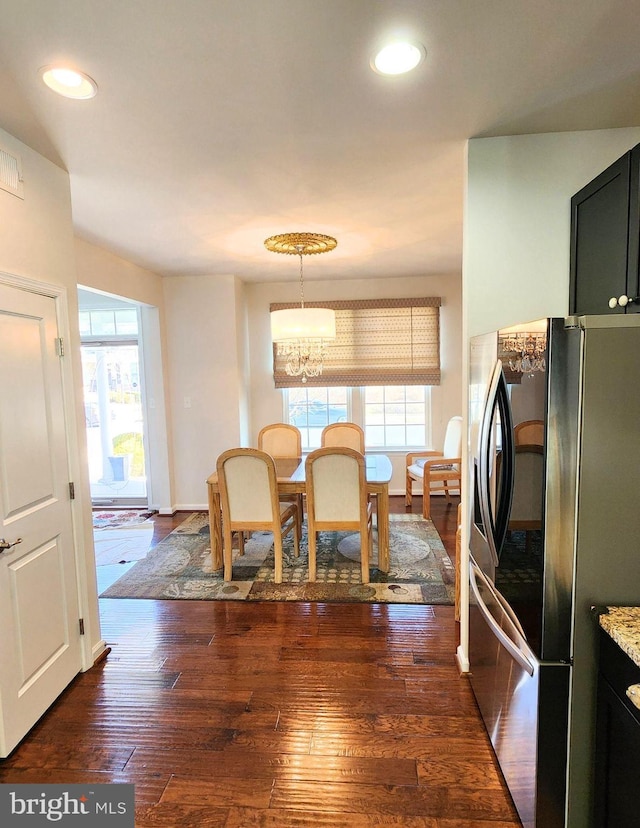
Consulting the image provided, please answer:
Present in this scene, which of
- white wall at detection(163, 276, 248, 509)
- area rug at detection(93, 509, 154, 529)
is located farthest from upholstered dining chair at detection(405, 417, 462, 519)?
area rug at detection(93, 509, 154, 529)

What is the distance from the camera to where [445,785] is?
65.4 inches

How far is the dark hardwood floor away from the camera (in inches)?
63.1

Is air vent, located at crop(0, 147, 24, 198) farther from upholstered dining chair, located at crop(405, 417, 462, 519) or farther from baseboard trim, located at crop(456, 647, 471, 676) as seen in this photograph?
upholstered dining chair, located at crop(405, 417, 462, 519)

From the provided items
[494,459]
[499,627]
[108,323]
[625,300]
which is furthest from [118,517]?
[625,300]

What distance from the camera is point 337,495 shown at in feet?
10.8

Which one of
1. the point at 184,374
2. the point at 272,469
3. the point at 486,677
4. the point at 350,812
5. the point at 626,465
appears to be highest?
the point at 184,374

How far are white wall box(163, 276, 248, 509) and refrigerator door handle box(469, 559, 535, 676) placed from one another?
3518 millimetres

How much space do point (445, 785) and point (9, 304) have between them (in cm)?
261

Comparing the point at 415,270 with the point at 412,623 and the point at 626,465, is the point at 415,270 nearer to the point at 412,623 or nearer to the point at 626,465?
the point at 412,623

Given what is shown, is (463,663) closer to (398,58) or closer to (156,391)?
(398,58)

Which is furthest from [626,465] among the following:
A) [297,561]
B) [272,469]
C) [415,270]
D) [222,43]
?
[415,270]

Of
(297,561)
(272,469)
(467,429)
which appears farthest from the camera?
(297,561)

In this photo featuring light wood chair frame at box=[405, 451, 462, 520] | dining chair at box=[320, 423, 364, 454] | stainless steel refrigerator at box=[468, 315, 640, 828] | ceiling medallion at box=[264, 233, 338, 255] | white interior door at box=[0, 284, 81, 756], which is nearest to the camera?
stainless steel refrigerator at box=[468, 315, 640, 828]

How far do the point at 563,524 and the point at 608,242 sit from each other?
4.02 feet
